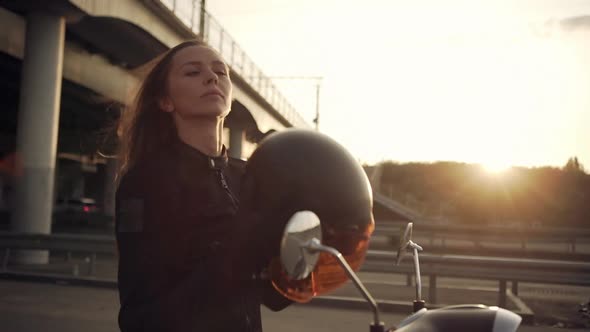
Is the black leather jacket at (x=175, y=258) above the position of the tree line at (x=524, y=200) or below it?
below

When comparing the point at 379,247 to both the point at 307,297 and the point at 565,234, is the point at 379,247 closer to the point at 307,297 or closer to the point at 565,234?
the point at 565,234

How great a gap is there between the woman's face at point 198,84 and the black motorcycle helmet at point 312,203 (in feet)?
1.68

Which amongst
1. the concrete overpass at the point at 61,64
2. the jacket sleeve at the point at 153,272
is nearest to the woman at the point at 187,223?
the jacket sleeve at the point at 153,272

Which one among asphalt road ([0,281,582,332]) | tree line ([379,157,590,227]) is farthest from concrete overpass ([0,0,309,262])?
tree line ([379,157,590,227])

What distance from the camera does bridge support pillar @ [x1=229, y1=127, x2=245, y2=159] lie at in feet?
117

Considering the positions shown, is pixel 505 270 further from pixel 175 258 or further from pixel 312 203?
pixel 312 203

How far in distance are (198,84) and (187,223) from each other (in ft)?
1.66

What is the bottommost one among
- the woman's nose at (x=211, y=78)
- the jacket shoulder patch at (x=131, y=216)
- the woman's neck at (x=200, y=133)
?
the jacket shoulder patch at (x=131, y=216)

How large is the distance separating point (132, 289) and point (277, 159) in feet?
2.02

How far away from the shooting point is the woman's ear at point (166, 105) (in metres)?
2.17

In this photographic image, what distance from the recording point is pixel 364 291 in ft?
4.11

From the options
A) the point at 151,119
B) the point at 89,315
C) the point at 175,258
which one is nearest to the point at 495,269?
the point at 89,315

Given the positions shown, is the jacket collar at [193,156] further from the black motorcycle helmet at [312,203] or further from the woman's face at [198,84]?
the black motorcycle helmet at [312,203]

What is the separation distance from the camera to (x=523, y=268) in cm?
790
